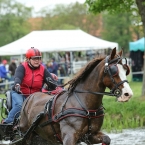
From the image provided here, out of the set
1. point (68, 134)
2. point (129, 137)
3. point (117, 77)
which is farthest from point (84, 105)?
point (129, 137)

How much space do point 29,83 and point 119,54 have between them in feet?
7.67

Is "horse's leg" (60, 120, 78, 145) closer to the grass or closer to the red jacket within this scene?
the red jacket

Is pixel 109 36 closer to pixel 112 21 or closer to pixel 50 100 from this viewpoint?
pixel 112 21

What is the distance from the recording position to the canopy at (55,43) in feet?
86.9

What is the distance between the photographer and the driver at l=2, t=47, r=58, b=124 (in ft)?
26.4

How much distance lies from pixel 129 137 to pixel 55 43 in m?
17.1

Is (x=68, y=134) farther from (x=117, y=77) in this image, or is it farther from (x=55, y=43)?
(x=55, y=43)

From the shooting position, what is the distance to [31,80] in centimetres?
824

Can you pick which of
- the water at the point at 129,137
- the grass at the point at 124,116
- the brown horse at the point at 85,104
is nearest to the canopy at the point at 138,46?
the grass at the point at 124,116

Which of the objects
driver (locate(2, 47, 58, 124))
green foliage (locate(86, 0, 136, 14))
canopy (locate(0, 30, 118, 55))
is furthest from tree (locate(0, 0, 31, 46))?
driver (locate(2, 47, 58, 124))

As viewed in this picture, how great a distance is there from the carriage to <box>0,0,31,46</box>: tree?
2223 inches

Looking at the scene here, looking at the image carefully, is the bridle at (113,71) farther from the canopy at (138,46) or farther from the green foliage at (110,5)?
the canopy at (138,46)

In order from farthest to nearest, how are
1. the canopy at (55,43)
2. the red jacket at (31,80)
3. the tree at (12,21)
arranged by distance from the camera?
the tree at (12,21), the canopy at (55,43), the red jacket at (31,80)

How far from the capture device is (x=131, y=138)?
10688 mm
